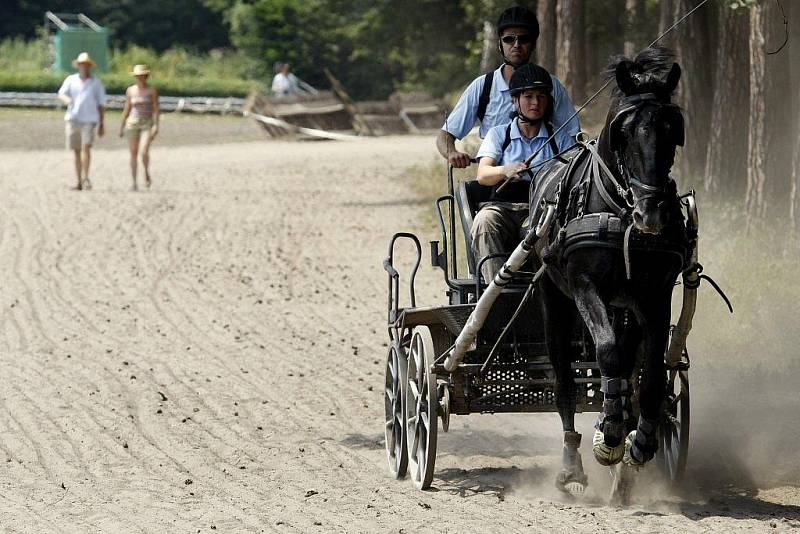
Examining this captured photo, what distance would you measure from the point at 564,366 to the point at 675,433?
700 mm

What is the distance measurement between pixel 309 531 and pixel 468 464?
195 cm

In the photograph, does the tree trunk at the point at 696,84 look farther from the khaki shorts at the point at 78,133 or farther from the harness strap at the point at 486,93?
the khaki shorts at the point at 78,133

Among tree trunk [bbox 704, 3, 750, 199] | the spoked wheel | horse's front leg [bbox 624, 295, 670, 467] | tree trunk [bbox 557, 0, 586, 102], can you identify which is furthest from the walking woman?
horse's front leg [bbox 624, 295, 670, 467]

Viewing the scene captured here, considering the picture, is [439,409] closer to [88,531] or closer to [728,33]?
[88,531]

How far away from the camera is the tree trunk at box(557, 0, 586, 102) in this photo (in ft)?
87.1

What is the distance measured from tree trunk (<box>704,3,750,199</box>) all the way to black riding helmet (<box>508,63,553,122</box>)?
8178mm

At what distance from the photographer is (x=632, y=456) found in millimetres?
7117

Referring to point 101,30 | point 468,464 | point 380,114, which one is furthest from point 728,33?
point 101,30

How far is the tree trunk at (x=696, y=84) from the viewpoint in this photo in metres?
16.9

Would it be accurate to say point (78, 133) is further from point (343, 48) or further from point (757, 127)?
point (343, 48)

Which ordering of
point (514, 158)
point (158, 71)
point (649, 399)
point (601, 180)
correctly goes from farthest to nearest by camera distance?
1. point (158, 71)
2. point (514, 158)
3. point (649, 399)
4. point (601, 180)

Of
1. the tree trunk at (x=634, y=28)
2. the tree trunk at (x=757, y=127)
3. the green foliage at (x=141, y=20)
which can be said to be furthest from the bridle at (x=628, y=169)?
the green foliage at (x=141, y=20)

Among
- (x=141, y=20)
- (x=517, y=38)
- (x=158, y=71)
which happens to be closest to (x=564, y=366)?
(x=517, y=38)

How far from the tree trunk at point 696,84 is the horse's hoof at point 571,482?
9.74 m
